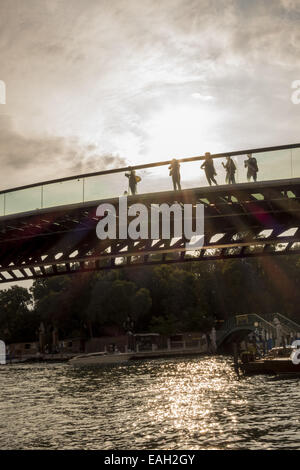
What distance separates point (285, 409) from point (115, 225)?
12968 mm

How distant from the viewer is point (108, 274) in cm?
9556

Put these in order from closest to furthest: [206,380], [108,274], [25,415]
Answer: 1. [25,415]
2. [206,380]
3. [108,274]

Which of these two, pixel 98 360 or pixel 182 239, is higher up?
pixel 182 239

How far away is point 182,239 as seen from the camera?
35.4 m

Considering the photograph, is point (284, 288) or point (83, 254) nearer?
point (83, 254)

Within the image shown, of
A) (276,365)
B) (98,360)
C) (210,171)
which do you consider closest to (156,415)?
(210,171)

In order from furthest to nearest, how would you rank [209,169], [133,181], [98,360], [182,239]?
[98,360], [182,239], [133,181], [209,169]

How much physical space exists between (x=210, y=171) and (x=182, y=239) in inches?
262

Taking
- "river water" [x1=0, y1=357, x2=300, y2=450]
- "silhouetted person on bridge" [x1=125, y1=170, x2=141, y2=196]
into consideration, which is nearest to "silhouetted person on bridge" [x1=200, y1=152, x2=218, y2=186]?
"silhouetted person on bridge" [x1=125, y1=170, x2=141, y2=196]

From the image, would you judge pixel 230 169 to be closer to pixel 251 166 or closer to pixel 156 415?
pixel 251 166

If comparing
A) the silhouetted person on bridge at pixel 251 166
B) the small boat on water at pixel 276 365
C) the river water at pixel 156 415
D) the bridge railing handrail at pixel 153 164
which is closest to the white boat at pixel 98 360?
the river water at pixel 156 415

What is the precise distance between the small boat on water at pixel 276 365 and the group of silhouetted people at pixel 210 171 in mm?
16083
